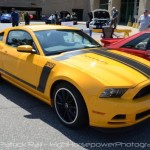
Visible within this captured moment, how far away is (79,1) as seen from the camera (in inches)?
2169

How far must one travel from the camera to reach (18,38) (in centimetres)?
561

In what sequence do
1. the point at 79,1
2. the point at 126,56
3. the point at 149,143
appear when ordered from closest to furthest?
the point at 149,143
the point at 126,56
the point at 79,1

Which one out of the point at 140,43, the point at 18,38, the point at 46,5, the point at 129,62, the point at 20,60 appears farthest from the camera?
the point at 46,5

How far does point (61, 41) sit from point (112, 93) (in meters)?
1.85

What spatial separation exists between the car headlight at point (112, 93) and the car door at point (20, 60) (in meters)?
1.43

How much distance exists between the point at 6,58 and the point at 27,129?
1.92 m

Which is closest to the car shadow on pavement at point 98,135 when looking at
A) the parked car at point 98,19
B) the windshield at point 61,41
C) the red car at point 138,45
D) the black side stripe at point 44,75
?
the black side stripe at point 44,75

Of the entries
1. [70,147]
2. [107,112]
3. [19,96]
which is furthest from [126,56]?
Answer: [19,96]

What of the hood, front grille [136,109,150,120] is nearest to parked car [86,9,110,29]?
the hood

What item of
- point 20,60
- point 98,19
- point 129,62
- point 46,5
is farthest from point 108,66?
point 46,5

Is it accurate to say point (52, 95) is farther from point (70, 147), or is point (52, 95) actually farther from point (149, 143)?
point (149, 143)

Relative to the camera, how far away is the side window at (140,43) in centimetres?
562

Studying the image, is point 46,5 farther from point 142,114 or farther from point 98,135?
point 142,114

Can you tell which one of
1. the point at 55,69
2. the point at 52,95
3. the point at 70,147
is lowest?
the point at 70,147
